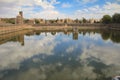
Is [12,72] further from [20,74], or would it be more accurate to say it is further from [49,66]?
[49,66]

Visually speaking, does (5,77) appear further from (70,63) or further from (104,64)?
(104,64)

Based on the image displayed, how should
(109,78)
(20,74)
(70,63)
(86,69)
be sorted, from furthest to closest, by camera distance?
(70,63) < (86,69) < (20,74) < (109,78)

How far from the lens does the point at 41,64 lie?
2073 cm

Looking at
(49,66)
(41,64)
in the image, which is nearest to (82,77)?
(49,66)

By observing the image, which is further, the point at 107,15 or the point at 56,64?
the point at 107,15

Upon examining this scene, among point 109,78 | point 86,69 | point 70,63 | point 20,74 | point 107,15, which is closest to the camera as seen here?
point 109,78

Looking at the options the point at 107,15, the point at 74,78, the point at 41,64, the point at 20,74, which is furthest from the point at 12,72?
the point at 107,15

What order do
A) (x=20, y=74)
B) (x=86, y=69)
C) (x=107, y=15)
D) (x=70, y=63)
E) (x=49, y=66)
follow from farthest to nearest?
(x=107, y=15)
(x=70, y=63)
(x=49, y=66)
(x=86, y=69)
(x=20, y=74)

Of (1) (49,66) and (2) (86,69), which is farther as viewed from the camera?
(1) (49,66)

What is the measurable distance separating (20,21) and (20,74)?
11971cm

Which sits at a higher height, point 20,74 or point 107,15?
point 107,15

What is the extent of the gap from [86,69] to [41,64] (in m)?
5.21

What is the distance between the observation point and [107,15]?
125562 mm

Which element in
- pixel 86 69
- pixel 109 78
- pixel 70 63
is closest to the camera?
pixel 109 78
